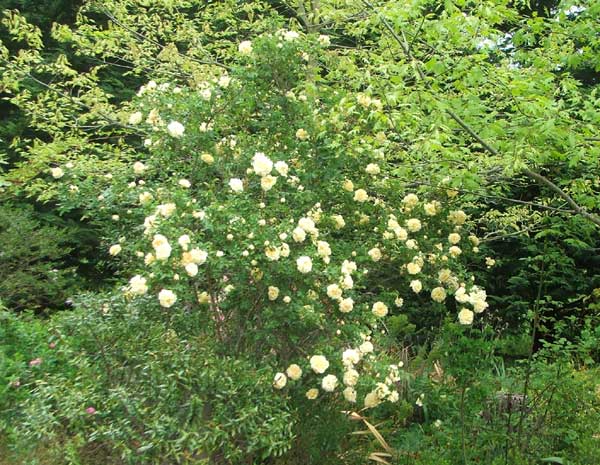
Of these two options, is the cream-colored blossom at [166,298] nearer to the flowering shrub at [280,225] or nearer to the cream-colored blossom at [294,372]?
the flowering shrub at [280,225]

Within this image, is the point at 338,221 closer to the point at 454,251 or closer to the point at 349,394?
the point at 454,251

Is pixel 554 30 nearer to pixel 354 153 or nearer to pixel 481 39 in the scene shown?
pixel 481 39

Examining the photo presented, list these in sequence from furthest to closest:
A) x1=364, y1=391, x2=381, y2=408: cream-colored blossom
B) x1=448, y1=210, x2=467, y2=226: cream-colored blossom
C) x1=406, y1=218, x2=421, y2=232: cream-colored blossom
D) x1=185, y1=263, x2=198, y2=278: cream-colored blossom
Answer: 1. x1=448, y1=210, x2=467, y2=226: cream-colored blossom
2. x1=406, y1=218, x2=421, y2=232: cream-colored blossom
3. x1=364, y1=391, x2=381, y2=408: cream-colored blossom
4. x1=185, y1=263, x2=198, y2=278: cream-colored blossom

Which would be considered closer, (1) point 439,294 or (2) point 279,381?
(2) point 279,381

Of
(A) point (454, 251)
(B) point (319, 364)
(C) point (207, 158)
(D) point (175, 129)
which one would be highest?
(D) point (175, 129)

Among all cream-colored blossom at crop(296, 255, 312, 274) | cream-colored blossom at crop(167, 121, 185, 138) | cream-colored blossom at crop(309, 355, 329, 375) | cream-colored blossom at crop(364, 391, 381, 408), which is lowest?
cream-colored blossom at crop(364, 391, 381, 408)

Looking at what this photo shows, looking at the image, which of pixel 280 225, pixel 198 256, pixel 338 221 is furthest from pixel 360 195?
pixel 198 256

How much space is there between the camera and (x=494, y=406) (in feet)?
12.6

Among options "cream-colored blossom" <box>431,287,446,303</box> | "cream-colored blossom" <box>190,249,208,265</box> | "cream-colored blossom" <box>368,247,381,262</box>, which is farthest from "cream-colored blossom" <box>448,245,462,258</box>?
"cream-colored blossom" <box>190,249,208,265</box>

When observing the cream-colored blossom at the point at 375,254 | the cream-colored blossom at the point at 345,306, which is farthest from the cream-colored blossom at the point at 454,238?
the cream-colored blossom at the point at 345,306

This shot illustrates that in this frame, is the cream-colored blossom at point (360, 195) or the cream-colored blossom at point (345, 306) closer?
the cream-colored blossom at point (345, 306)

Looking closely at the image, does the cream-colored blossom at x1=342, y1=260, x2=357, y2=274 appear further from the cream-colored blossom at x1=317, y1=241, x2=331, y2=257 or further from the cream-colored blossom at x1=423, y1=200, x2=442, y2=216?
the cream-colored blossom at x1=423, y1=200, x2=442, y2=216

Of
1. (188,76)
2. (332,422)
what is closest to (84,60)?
(188,76)

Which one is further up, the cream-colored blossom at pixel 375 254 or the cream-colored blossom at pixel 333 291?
the cream-colored blossom at pixel 333 291
